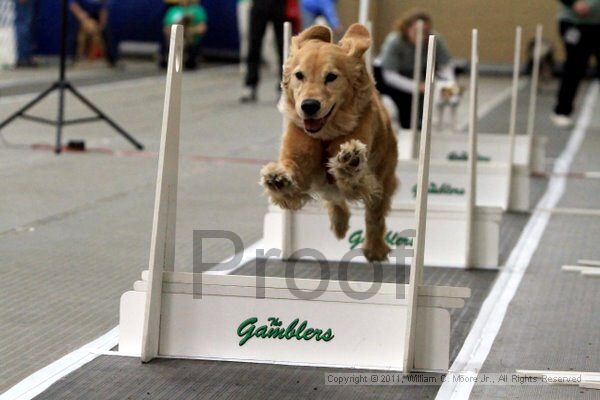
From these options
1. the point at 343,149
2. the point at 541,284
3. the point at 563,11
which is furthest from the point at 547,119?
the point at 343,149

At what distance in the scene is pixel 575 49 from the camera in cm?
1212

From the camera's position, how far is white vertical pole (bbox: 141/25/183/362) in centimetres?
394

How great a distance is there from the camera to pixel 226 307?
404cm

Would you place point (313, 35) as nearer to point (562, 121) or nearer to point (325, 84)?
point (325, 84)

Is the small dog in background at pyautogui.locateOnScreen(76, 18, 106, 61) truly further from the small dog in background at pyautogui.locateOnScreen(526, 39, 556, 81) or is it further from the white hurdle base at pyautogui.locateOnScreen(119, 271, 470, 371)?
the white hurdle base at pyautogui.locateOnScreen(119, 271, 470, 371)

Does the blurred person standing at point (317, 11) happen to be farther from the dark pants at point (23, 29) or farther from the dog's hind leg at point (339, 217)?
the dog's hind leg at point (339, 217)

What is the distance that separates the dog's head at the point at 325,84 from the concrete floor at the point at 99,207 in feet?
3.75

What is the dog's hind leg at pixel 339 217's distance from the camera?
500cm

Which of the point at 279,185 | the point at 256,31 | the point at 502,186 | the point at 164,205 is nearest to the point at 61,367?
the point at 164,205

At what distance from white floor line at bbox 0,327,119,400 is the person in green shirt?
1465 centimetres

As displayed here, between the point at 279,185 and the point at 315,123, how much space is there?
317 mm

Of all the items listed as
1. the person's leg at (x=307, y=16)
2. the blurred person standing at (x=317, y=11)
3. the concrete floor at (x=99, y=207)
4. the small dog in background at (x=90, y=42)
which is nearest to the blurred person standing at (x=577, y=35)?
the concrete floor at (x=99, y=207)

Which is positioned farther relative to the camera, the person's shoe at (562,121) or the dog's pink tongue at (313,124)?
the person's shoe at (562,121)

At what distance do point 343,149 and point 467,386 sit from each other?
0.91 metres
